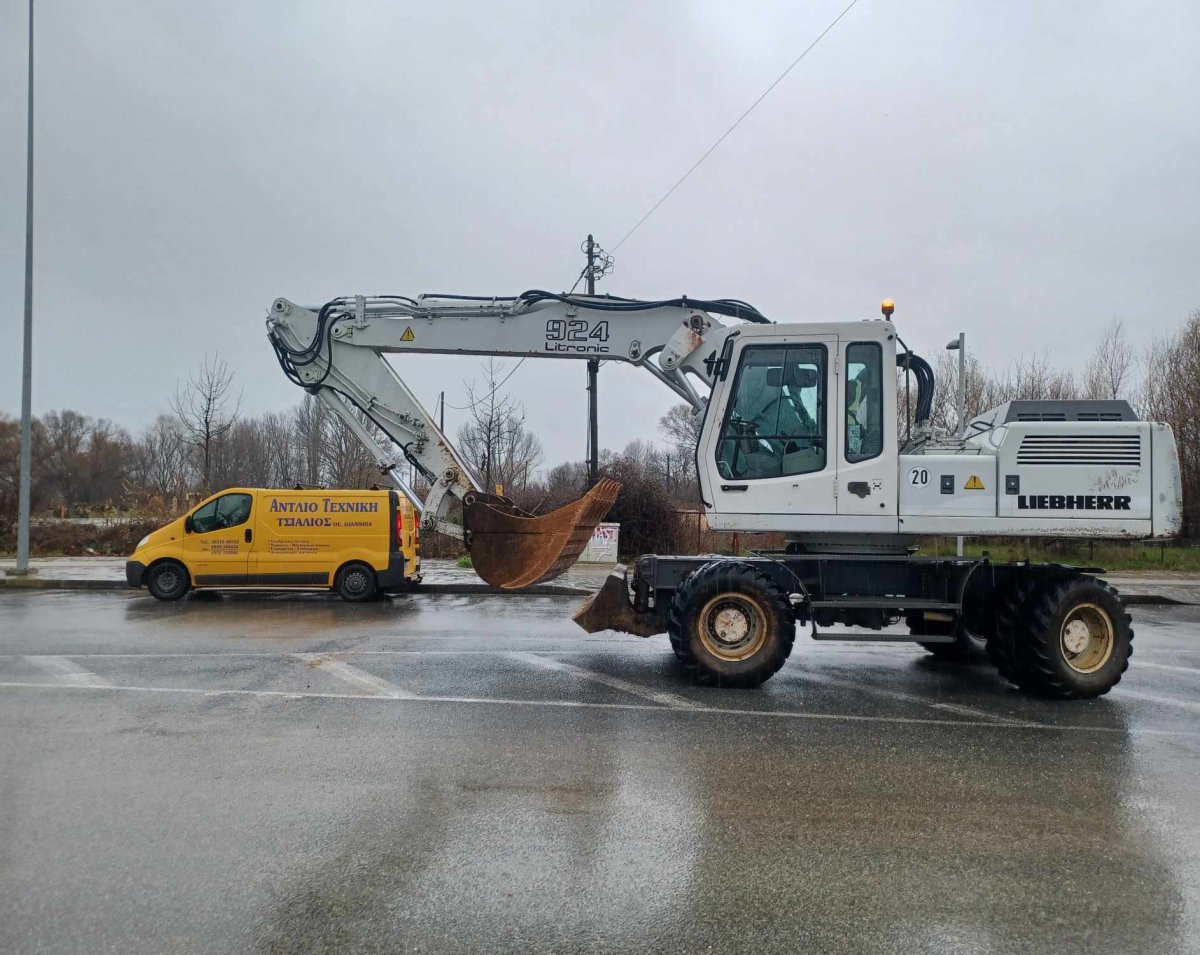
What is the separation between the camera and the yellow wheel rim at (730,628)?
7.13m

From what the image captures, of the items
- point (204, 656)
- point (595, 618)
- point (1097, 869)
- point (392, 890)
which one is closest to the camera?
point (392, 890)

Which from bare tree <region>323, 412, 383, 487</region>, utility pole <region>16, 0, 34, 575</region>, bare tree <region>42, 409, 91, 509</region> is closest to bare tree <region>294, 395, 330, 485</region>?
bare tree <region>323, 412, 383, 487</region>

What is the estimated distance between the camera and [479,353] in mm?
9258

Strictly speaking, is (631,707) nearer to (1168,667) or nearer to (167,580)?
(1168,667)

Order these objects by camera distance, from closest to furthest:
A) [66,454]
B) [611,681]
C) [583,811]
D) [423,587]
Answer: [583,811] → [611,681] → [423,587] → [66,454]

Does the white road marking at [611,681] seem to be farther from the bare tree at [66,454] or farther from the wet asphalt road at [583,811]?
the bare tree at [66,454]

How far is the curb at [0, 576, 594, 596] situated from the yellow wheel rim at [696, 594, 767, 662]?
7782 millimetres

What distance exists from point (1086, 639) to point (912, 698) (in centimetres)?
158

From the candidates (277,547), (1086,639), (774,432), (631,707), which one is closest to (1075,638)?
(1086,639)

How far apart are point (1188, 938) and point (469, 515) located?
6878 mm

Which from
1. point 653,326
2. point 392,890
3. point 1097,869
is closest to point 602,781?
point 392,890

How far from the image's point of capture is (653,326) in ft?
29.0

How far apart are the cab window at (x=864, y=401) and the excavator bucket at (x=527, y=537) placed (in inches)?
100.0

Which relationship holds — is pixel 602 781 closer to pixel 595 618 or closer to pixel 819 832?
pixel 819 832
